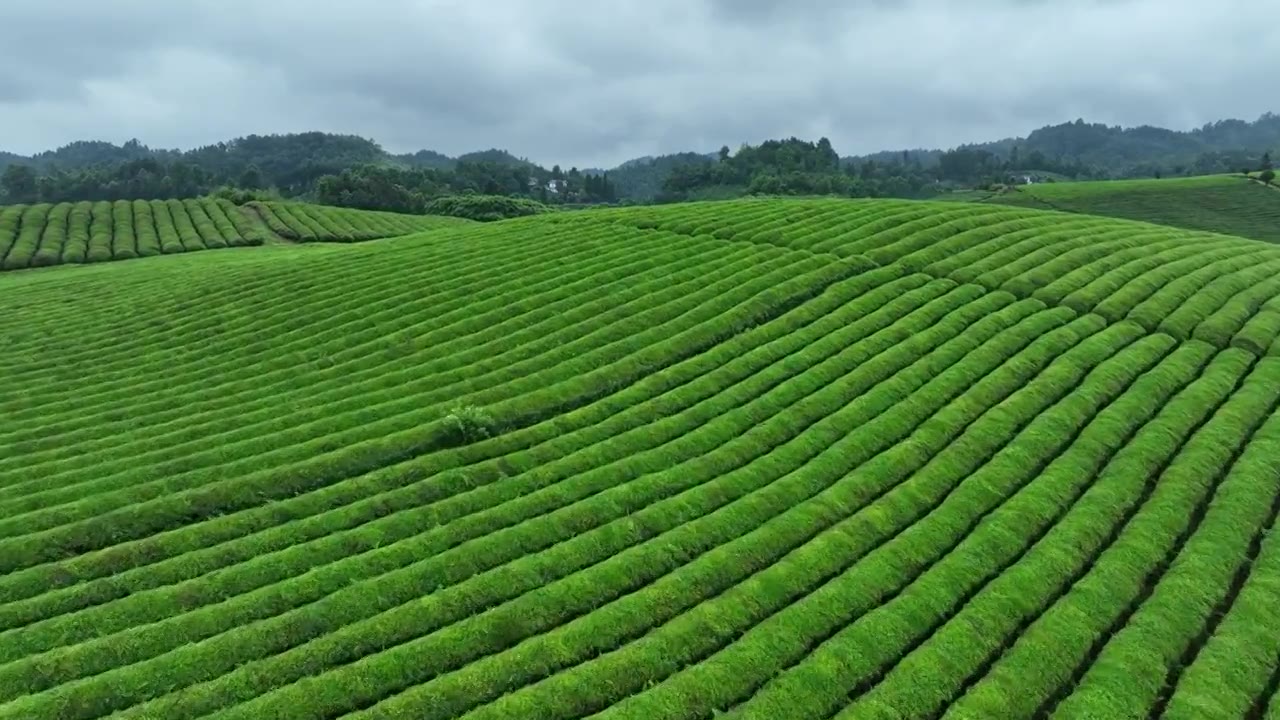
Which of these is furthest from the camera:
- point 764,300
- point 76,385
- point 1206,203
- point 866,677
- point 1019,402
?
point 1206,203

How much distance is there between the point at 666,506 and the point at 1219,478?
19.3m

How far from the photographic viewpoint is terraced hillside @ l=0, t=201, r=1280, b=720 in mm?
20609

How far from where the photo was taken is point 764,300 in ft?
153

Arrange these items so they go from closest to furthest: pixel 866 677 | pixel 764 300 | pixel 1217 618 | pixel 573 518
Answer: pixel 866 677
pixel 1217 618
pixel 573 518
pixel 764 300

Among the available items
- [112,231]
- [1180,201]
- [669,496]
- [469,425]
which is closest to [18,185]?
[112,231]

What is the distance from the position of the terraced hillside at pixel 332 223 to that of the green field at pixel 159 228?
124mm

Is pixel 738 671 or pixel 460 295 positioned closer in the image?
pixel 738 671

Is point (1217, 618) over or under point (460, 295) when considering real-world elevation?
under

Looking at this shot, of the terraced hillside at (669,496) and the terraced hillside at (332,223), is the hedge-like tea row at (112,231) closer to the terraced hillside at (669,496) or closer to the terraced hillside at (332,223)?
the terraced hillside at (332,223)

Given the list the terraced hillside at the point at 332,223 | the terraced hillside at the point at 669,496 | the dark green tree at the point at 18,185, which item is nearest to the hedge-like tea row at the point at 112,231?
the terraced hillside at the point at 332,223

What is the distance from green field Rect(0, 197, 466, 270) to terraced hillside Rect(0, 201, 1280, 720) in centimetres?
4334

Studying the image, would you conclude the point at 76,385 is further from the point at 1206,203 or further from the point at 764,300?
the point at 1206,203

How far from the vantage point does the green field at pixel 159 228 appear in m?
92.1

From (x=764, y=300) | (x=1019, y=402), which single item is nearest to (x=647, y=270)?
(x=764, y=300)
